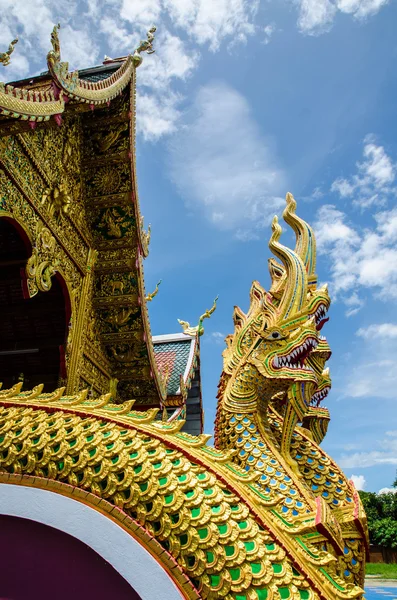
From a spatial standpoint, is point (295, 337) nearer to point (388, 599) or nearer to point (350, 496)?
point (350, 496)

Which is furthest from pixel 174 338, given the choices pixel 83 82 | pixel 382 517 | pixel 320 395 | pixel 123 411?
pixel 382 517

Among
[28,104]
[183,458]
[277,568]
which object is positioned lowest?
[277,568]

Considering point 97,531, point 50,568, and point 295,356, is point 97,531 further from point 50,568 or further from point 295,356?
point 295,356

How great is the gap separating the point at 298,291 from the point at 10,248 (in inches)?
101

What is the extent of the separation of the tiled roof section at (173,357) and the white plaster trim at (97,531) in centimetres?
502

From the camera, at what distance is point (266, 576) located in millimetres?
1546

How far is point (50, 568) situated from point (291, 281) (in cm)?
336

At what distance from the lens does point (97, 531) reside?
1634 mm

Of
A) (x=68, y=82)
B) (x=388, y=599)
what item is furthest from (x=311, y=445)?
(x=388, y=599)

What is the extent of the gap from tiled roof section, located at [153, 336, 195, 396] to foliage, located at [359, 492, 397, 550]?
18.4m

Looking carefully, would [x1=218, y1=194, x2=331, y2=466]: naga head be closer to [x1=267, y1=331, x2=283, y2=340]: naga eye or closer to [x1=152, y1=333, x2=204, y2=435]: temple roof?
[x1=267, y1=331, x2=283, y2=340]: naga eye

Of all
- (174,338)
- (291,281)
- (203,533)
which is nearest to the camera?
(203,533)

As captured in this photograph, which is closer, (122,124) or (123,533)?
(123,533)

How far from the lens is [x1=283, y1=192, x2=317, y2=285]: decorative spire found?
5141mm
